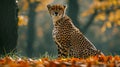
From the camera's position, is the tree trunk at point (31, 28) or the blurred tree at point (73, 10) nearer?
the blurred tree at point (73, 10)

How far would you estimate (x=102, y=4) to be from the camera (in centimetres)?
2889

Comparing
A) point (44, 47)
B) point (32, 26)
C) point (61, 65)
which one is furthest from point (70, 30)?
point (44, 47)

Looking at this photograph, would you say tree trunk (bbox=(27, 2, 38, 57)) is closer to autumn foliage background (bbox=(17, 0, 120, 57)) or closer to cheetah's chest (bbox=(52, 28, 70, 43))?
autumn foliage background (bbox=(17, 0, 120, 57))

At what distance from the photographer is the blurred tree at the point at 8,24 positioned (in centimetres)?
1259

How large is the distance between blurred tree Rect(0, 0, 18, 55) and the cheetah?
1.41 m

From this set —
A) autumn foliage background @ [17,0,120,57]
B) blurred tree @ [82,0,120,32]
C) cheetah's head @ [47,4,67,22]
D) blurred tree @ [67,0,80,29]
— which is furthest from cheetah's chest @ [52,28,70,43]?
blurred tree @ [67,0,80,29]

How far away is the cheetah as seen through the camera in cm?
1147

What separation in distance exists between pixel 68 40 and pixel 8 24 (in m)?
1.84

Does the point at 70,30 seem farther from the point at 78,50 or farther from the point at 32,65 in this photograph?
the point at 32,65

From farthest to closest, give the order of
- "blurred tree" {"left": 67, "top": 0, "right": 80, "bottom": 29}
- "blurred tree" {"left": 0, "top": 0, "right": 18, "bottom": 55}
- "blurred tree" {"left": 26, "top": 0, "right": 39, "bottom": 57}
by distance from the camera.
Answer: "blurred tree" {"left": 26, "top": 0, "right": 39, "bottom": 57}
"blurred tree" {"left": 67, "top": 0, "right": 80, "bottom": 29}
"blurred tree" {"left": 0, "top": 0, "right": 18, "bottom": 55}

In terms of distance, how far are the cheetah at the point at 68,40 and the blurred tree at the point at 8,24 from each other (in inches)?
55.7

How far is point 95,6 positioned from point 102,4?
3.63 ft

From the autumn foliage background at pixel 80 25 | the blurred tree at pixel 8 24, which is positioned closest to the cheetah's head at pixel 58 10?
the blurred tree at pixel 8 24

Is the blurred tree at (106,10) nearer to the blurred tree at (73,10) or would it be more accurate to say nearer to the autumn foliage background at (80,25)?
the autumn foliage background at (80,25)
